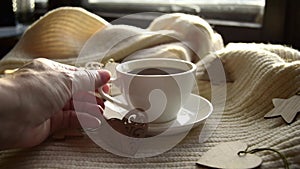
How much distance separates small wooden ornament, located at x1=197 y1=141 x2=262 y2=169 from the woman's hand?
161 millimetres

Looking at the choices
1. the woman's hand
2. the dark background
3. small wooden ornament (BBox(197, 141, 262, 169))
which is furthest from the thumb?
the dark background

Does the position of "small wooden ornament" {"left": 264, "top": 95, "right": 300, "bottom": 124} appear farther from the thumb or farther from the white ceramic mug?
the thumb

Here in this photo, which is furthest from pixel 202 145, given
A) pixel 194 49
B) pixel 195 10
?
pixel 195 10

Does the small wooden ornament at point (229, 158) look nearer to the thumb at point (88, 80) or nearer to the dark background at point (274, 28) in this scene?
the thumb at point (88, 80)

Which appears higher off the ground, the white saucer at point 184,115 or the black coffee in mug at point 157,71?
the black coffee in mug at point 157,71

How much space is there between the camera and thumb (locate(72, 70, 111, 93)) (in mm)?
532

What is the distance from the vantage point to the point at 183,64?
595 mm

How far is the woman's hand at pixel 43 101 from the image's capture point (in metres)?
0.45

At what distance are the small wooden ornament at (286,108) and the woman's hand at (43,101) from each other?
0.23 metres

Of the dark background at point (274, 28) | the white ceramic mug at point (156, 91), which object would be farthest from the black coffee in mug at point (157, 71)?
the dark background at point (274, 28)

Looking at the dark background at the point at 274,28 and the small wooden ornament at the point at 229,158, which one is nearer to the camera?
the small wooden ornament at the point at 229,158

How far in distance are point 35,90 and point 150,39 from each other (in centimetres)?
38

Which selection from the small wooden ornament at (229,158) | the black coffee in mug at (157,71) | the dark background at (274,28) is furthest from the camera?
the dark background at (274,28)

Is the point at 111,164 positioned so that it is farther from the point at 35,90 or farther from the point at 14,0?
the point at 14,0
